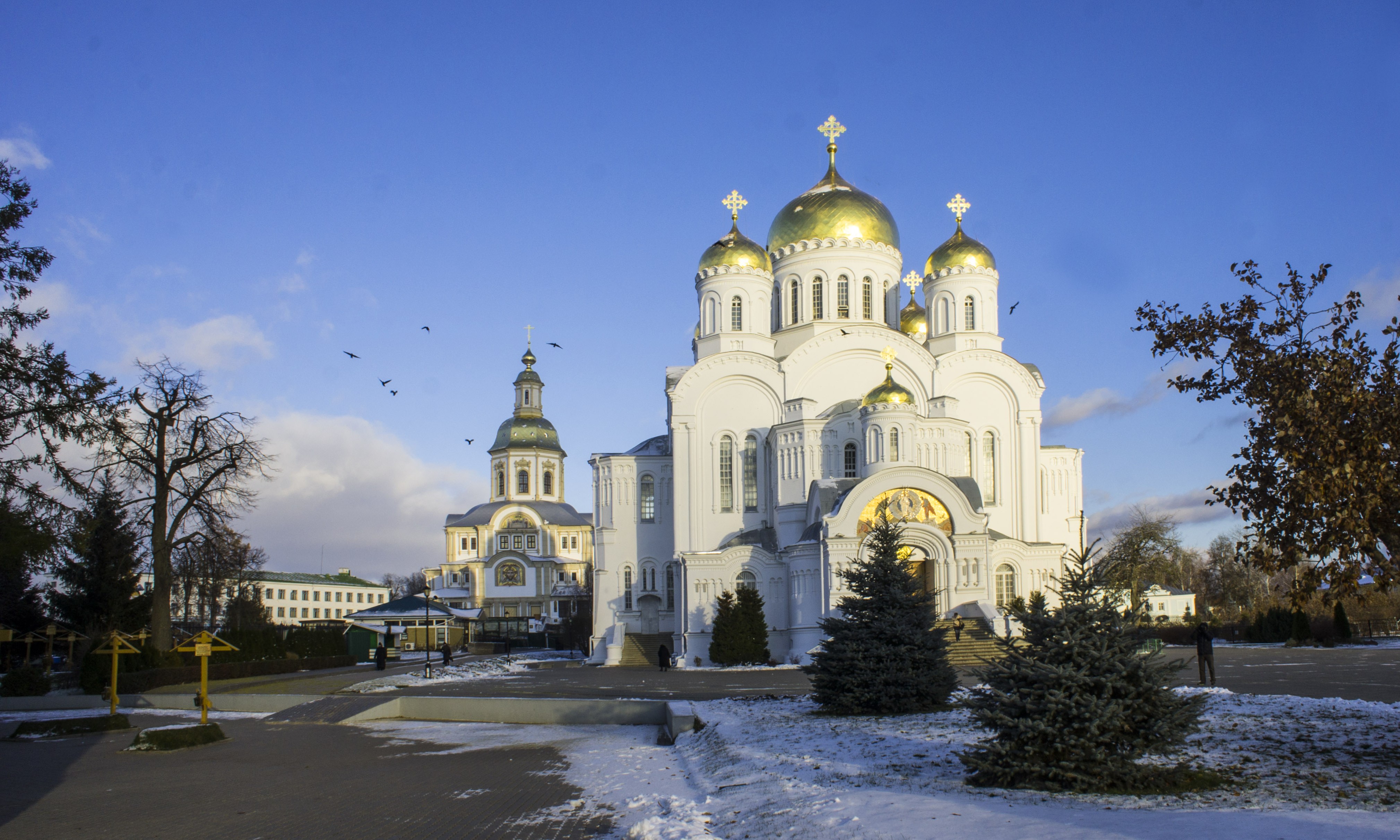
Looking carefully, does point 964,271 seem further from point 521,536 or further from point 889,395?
point 521,536

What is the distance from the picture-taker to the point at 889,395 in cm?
3400

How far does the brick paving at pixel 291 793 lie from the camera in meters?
9.01

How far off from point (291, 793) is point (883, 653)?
283 inches

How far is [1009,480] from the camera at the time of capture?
37.5 m

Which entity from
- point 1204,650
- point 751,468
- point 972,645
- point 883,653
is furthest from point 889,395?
point 883,653

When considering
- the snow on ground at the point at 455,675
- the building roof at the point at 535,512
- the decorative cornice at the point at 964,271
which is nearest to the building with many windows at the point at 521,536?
the building roof at the point at 535,512

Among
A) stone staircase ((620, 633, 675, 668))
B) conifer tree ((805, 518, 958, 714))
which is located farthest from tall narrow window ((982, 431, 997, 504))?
conifer tree ((805, 518, 958, 714))

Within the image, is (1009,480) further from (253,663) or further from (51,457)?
(51,457)

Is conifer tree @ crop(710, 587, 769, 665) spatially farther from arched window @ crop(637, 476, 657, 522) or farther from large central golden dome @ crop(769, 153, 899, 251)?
large central golden dome @ crop(769, 153, 899, 251)

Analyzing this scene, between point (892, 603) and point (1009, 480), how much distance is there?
950 inches

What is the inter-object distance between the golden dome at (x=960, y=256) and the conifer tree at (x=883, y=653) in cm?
2629

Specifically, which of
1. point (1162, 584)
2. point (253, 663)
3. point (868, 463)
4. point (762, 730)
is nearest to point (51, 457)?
point (762, 730)

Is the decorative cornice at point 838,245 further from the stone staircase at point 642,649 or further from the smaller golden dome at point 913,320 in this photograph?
the stone staircase at point 642,649

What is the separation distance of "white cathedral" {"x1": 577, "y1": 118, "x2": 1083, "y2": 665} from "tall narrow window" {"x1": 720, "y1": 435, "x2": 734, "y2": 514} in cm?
5
